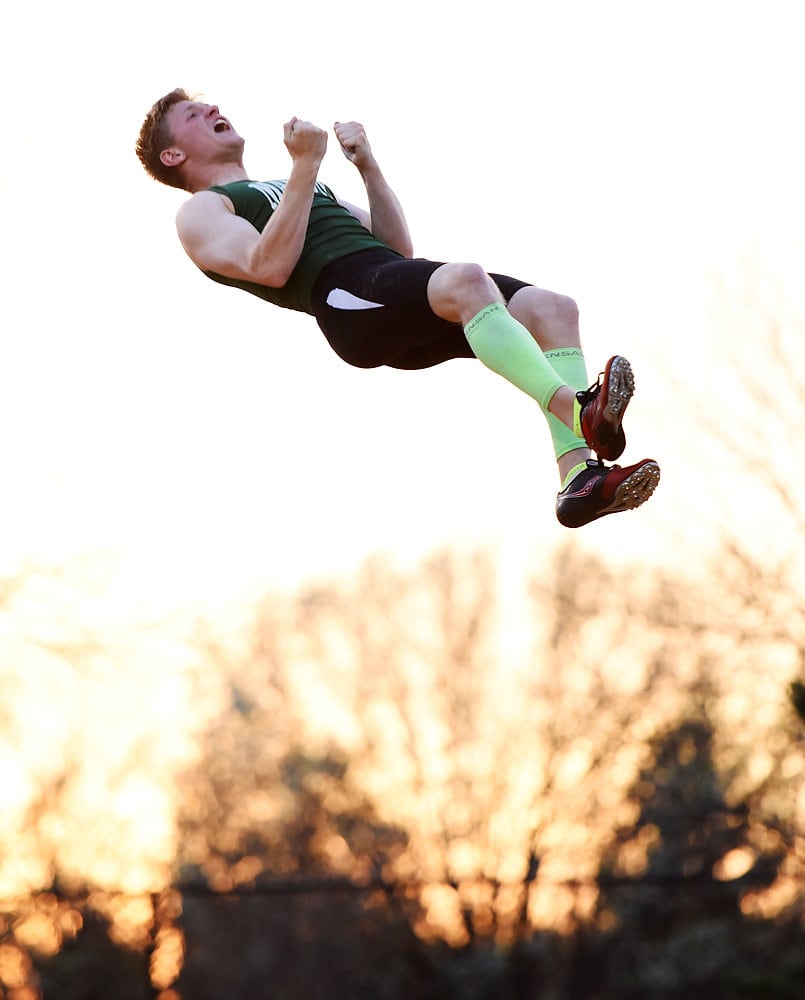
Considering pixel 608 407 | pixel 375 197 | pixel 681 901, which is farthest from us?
pixel 681 901

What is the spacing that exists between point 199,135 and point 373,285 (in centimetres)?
109

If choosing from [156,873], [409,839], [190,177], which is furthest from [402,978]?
[190,177]

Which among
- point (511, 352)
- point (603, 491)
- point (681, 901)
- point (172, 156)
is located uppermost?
point (172, 156)

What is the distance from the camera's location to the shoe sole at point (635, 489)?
13.4 feet

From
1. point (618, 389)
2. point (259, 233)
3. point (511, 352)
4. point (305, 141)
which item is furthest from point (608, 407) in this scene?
point (259, 233)

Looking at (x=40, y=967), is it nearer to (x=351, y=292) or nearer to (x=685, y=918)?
(x=685, y=918)

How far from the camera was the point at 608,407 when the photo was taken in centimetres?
403

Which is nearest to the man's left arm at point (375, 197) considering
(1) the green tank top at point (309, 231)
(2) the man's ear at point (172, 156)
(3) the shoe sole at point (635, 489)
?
(1) the green tank top at point (309, 231)

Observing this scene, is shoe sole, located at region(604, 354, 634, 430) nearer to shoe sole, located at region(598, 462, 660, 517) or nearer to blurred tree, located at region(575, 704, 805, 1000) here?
shoe sole, located at region(598, 462, 660, 517)

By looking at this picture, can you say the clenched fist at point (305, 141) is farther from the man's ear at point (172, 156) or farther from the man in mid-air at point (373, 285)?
the man's ear at point (172, 156)

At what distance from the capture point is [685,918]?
26750mm

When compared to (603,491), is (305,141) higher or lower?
higher

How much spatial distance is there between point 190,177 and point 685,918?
2412 centimetres

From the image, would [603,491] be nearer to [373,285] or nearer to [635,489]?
[635,489]
